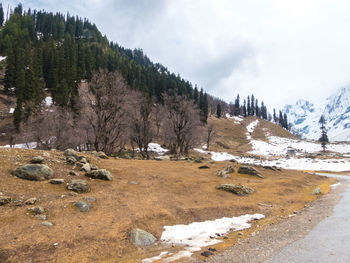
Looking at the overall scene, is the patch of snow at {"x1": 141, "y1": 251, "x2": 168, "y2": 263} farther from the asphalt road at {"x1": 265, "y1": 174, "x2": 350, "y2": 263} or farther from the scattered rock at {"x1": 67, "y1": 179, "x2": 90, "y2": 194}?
the scattered rock at {"x1": 67, "y1": 179, "x2": 90, "y2": 194}

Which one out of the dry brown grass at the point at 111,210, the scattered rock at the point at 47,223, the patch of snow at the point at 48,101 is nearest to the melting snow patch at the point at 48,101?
the patch of snow at the point at 48,101

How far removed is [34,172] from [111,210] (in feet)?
18.2

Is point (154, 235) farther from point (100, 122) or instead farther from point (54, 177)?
point (100, 122)

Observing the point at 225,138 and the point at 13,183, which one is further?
the point at 225,138

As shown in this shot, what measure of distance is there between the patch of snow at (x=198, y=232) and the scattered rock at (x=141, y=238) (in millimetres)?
574

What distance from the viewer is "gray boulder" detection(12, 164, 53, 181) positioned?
1161cm

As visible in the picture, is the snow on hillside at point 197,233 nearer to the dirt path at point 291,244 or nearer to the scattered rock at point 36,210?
the dirt path at point 291,244

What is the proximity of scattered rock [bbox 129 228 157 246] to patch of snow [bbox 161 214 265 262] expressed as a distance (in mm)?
574

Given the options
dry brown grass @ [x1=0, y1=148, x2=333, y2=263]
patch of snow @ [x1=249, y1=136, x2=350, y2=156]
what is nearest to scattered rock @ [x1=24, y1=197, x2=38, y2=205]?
dry brown grass @ [x1=0, y1=148, x2=333, y2=263]

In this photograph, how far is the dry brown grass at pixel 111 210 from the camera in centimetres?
712

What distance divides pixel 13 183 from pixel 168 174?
12.3 metres

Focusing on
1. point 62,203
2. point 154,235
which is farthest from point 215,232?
point 62,203

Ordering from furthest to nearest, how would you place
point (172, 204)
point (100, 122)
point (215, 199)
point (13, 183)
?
point (100, 122)
point (215, 199)
point (172, 204)
point (13, 183)

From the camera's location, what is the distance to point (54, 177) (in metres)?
12.8
